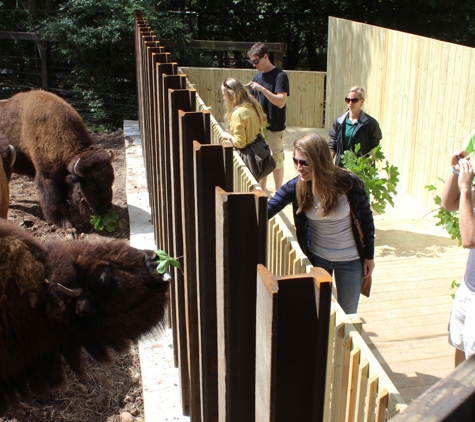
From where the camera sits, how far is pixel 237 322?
1.63 meters

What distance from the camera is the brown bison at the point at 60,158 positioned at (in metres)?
7.97

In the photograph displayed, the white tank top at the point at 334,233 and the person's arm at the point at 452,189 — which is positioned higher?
the person's arm at the point at 452,189

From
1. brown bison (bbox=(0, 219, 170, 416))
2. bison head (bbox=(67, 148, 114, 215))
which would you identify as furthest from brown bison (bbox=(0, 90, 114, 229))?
brown bison (bbox=(0, 219, 170, 416))

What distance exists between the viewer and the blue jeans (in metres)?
4.17

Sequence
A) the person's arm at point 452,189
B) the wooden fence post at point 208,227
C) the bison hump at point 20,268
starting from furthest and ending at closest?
the person's arm at point 452,189
the bison hump at point 20,268
the wooden fence post at point 208,227

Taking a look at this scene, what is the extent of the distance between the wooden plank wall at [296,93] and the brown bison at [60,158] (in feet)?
19.5

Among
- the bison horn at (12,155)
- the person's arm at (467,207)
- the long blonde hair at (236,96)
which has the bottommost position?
the bison horn at (12,155)

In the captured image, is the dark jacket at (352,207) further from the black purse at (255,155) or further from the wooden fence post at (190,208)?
the black purse at (255,155)

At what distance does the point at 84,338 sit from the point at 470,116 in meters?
6.05

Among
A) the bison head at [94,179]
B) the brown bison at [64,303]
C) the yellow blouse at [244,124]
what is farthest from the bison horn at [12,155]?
the brown bison at [64,303]

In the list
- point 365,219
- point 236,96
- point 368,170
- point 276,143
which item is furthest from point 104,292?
point 276,143

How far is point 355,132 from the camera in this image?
22.5ft

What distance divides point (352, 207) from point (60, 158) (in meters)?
5.55

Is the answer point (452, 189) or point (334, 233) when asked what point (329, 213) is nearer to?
point (334, 233)
